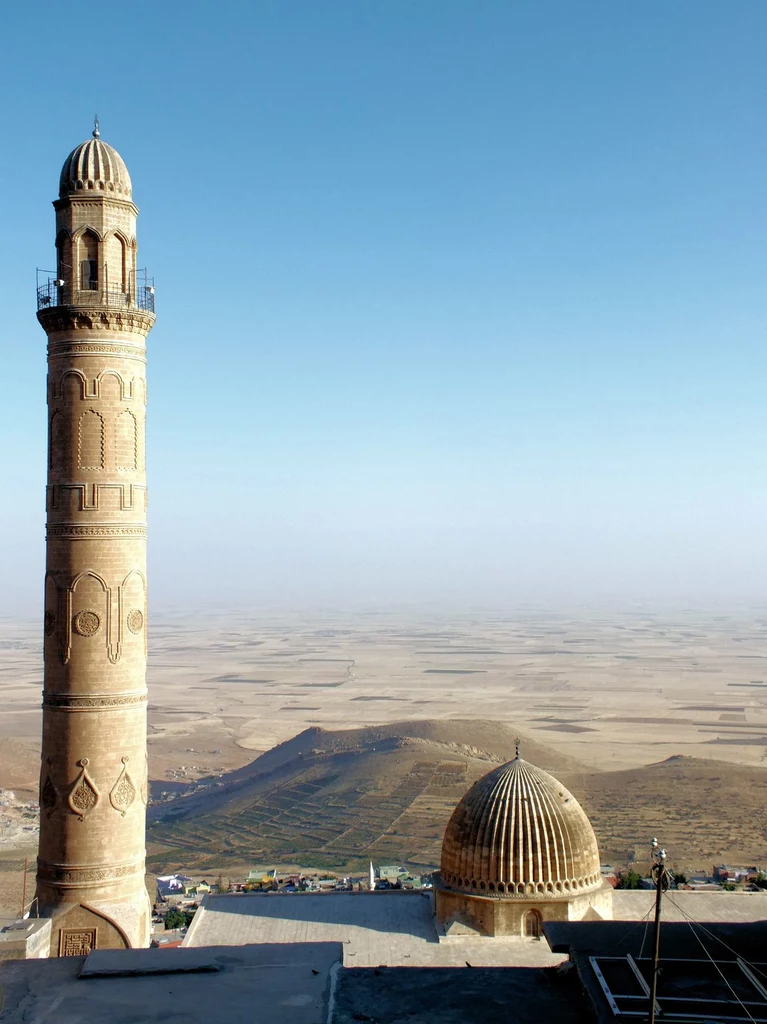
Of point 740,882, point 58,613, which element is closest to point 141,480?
point 58,613

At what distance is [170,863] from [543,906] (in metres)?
30.3

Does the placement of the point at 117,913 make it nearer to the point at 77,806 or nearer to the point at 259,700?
the point at 77,806

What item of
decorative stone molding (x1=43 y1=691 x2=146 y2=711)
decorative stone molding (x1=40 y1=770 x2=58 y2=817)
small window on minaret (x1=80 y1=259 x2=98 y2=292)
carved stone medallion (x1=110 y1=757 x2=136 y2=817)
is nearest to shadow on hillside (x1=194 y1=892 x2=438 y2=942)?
carved stone medallion (x1=110 y1=757 x2=136 y2=817)

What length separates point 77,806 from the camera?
62.1 ft

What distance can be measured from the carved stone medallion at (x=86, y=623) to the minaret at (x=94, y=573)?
0.06 ft

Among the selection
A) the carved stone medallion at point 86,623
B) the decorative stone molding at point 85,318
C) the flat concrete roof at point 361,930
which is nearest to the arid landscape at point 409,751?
the flat concrete roof at point 361,930

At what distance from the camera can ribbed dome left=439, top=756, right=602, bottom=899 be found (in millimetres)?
22344

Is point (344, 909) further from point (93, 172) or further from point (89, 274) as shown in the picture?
point (93, 172)

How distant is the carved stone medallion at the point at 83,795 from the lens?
18906mm

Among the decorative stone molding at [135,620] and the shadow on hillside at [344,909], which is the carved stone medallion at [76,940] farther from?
the shadow on hillside at [344,909]

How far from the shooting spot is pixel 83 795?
18969 mm

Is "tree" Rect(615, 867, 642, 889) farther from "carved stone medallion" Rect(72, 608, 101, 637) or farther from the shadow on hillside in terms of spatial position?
"carved stone medallion" Rect(72, 608, 101, 637)

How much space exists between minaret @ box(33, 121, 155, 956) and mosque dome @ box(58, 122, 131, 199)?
22 mm

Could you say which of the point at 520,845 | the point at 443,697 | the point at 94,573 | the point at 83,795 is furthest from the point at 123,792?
the point at 443,697
